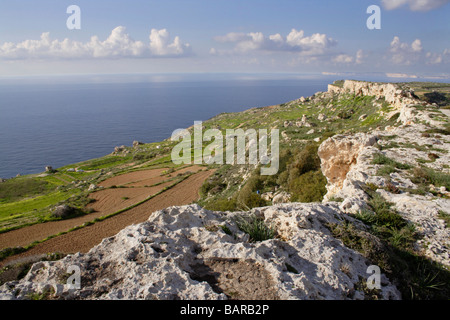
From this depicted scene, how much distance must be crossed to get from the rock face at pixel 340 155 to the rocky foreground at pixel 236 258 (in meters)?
6.71

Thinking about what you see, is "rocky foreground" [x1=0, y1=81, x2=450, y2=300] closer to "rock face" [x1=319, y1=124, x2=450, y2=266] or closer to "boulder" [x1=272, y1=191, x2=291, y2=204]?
"rock face" [x1=319, y1=124, x2=450, y2=266]

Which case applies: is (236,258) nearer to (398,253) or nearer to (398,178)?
(398,253)

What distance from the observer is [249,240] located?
6.83 metres

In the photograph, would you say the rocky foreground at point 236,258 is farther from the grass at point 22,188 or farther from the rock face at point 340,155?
the grass at point 22,188

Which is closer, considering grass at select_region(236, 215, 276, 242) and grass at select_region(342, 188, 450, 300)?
grass at select_region(342, 188, 450, 300)

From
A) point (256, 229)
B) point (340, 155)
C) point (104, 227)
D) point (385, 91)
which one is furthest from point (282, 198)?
point (385, 91)

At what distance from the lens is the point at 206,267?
18.9 feet

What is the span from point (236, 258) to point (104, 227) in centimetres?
2188

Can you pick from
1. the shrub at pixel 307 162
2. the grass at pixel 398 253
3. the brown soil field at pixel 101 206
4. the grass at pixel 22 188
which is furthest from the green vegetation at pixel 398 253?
the grass at pixel 22 188

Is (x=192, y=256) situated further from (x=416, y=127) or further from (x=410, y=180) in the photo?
(x=416, y=127)

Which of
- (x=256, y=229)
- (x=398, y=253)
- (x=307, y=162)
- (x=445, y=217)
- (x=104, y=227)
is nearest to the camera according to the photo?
(x=256, y=229)

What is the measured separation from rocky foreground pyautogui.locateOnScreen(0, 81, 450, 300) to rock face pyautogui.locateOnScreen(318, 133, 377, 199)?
6714mm

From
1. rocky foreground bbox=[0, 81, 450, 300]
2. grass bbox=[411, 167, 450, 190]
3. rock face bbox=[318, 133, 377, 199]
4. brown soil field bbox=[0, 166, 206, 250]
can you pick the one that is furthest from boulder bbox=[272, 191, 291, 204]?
brown soil field bbox=[0, 166, 206, 250]

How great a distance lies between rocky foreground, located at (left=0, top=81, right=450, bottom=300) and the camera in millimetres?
4949
